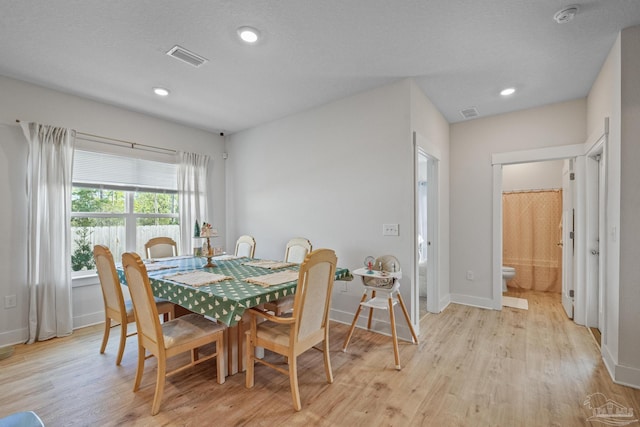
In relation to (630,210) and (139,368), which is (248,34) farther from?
(630,210)

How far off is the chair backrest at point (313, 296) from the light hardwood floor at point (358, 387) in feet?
1.44

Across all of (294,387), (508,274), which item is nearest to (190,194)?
(294,387)

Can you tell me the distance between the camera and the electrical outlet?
2.85 metres

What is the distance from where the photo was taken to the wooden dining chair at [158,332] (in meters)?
1.82

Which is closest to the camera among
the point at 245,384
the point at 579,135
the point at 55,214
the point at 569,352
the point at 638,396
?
the point at 638,396

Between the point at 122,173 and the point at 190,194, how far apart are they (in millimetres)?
887

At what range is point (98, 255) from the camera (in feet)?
7.82

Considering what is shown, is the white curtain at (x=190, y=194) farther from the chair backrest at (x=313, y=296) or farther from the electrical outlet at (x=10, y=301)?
the chair backrest at (x=313, y=296)

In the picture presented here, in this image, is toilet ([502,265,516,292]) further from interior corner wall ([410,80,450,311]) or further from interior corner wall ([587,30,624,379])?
interior corner wall ([587,30,624,379])

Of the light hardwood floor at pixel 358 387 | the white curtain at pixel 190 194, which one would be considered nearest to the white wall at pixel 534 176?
the light hardwood floor at pixel 358 387

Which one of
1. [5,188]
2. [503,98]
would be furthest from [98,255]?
[503,98]

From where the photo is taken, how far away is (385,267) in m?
2.76

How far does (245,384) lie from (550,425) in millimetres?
1970

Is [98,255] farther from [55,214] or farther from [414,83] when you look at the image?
[414,83]
